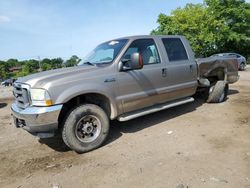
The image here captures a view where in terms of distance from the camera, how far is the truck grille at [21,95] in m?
4.28

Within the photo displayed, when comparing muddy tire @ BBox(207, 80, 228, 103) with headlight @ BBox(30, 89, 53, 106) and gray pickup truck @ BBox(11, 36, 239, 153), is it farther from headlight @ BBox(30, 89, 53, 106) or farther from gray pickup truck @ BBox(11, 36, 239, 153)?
headlight @ BBox(30, 89, 53, 106)

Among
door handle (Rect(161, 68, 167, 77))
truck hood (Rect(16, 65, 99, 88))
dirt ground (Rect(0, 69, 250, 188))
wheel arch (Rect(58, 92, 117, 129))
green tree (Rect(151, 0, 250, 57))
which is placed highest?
green tree (Rect(151, 0, 250, 57))

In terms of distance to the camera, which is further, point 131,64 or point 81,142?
point 131,64

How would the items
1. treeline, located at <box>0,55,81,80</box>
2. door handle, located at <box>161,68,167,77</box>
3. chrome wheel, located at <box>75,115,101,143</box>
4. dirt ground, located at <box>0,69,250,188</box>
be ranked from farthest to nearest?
1. treeline, located at <box>0,55,81,80</box>
2. door handle, located at <box>161,68,167,77</box>
3. chrome wheel, located at <box>75,115,101,143</box>
4. dirt ground, located at <box>0,69,250,188</box>

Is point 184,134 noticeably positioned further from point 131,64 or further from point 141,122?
point 131,64

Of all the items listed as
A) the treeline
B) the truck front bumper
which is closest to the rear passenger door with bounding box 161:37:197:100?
the truck front bumper

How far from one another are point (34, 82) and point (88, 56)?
76.5 inches

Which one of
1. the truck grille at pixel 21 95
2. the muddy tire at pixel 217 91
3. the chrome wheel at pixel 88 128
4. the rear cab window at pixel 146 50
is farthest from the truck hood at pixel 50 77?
the muddy tire at pixel 217 91

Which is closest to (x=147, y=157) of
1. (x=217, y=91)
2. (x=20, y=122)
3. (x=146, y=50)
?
(x=20, y=122)

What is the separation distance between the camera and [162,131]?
5.31 meters

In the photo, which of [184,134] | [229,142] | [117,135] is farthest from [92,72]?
[229,142]

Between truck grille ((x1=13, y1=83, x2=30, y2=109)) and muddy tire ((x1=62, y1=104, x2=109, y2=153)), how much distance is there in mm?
759

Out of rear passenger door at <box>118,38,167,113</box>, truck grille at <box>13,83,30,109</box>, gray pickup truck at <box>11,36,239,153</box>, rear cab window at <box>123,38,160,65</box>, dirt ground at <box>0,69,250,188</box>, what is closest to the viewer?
dirt ground at <box>0,69,250,188</box>

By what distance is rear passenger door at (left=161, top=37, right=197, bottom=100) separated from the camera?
226 inches
